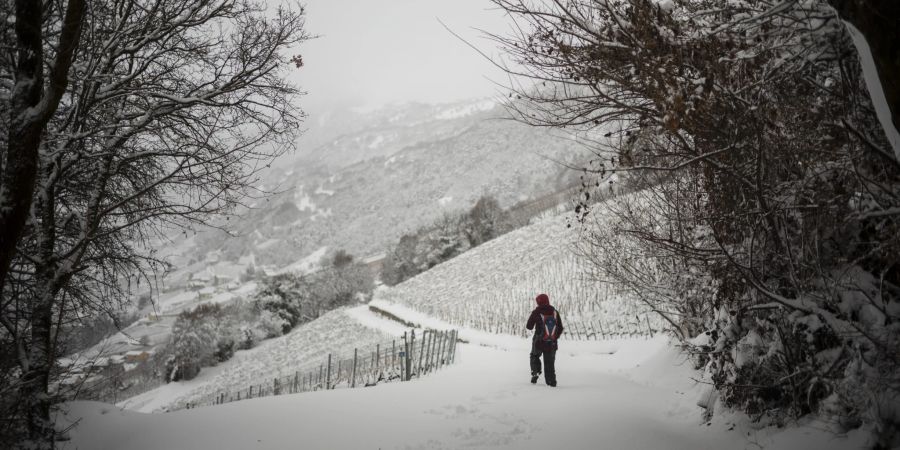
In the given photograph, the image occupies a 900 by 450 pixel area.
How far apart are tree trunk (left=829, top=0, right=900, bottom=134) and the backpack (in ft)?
19.5

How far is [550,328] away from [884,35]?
622 cm

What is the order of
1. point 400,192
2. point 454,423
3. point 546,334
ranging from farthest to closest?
1. point 400,192
2. point 546,334
3. point 454,423

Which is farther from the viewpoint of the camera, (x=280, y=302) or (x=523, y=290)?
(x=280, y=302)

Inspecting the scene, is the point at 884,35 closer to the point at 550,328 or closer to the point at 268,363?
the point at 550,328

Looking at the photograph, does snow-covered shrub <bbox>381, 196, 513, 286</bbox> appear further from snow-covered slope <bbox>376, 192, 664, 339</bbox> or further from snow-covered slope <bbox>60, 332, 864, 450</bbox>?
snow-covered slope <bbox>60, 332, 864, 450</bbox>

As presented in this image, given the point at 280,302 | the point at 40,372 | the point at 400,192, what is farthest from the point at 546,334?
the point at 400,192

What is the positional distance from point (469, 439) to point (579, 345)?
10053 millimetres

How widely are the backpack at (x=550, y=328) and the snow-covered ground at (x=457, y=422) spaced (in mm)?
855

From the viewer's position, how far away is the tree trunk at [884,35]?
1950 millimetres

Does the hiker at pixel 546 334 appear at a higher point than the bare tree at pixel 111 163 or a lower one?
lower

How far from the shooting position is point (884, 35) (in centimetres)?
198

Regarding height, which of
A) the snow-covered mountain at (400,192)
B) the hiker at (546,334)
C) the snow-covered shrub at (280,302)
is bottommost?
the snow-covered shrub at (280,302)

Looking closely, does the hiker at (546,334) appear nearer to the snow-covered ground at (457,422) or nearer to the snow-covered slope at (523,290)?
the snow-covered ground at (457,422)

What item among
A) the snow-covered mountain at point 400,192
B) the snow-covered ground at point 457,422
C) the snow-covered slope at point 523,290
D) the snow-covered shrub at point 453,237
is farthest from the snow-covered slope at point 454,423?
the snow-covered mountain at point 400,192
